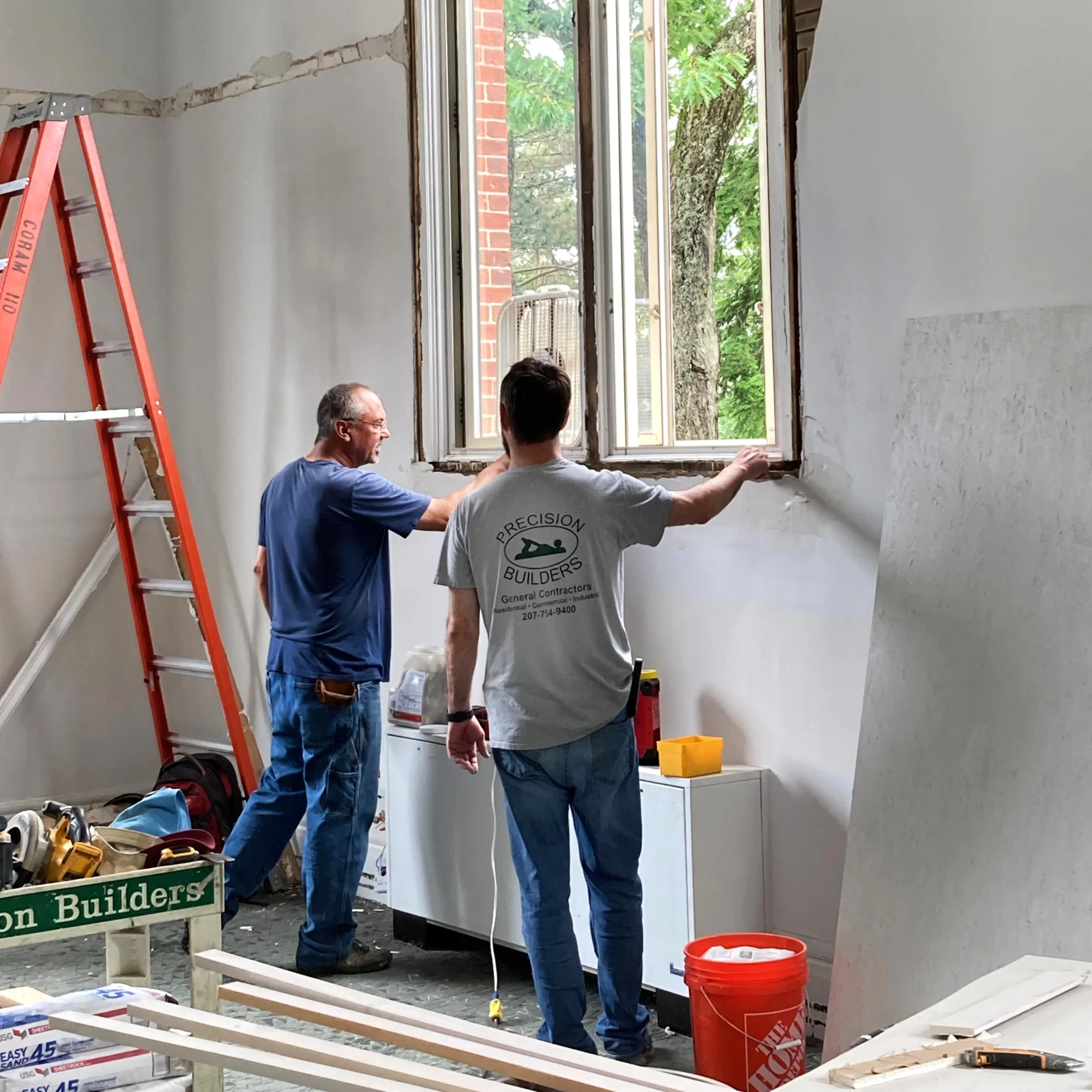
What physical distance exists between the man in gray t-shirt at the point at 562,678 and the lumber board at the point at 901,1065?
4.81 ft

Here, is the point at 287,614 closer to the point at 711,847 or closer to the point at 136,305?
the point at 711,847

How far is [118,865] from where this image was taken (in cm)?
274

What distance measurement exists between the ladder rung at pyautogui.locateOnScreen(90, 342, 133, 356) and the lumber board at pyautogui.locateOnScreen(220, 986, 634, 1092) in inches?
133

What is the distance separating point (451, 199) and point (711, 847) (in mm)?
2228

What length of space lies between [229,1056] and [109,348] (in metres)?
3.73

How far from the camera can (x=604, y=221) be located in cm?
419

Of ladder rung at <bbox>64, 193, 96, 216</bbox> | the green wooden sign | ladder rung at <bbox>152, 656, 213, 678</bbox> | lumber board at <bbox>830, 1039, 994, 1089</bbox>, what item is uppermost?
Result: ladder rung at <bbox>64, 193, 96, 216</bbox>

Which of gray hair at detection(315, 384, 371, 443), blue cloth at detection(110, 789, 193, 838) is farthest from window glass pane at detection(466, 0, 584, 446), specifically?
blue cloth at detection(110, 789, 193, 838)

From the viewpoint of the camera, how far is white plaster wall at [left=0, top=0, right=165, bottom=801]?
18.7 ft

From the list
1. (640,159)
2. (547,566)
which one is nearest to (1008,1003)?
(547,566)

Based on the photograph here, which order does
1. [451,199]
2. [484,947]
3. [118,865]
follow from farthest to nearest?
[451,199], [484,947], [118,865]

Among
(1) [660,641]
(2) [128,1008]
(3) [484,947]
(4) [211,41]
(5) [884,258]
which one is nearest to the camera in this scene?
(2) [128,1008]

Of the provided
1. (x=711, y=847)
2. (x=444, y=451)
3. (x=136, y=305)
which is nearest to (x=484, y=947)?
(x=711, y=847)

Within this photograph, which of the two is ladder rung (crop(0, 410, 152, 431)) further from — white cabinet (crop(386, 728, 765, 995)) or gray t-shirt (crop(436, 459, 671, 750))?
gray t-shirt (crop(436, 459, 671, 750))
